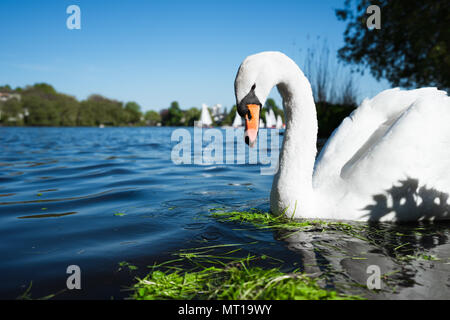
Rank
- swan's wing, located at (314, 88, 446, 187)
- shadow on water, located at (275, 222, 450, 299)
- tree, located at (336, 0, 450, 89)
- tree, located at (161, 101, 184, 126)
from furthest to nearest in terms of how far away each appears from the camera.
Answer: tree, located at (161, 101, 184, 126) < tree, located at (336, 0, 450, 89) < swan's wing, located at (314, 88, 446, 187) < shadow on water, located at (275, 222, 450, 299)

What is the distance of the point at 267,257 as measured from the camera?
2.85 m

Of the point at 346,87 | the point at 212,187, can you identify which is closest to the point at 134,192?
the point at 212,187

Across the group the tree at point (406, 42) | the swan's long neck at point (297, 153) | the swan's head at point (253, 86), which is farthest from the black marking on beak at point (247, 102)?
the tree at point (406, 42)

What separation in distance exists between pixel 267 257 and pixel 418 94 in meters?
3.06

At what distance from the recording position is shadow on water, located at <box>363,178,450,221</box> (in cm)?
340

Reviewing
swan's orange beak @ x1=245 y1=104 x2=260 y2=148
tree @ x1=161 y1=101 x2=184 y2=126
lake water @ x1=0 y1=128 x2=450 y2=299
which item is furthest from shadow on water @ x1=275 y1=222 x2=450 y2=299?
tree @ x1=161 y1=101 x2=184 y2=126

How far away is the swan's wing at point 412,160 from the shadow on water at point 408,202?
11 millimetres

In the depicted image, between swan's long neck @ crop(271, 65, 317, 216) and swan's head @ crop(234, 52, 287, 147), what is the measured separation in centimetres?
44

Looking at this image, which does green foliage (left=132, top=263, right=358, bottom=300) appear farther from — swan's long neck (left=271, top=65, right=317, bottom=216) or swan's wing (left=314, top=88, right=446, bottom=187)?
swan's wing (left=314, top=88, right=446, bottom=187)

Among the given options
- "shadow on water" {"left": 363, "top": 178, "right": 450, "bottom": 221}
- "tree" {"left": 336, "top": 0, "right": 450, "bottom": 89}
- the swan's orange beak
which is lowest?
"shadow on water" {"left": 363, "top": 178, "right": 450, "bottom": 221}

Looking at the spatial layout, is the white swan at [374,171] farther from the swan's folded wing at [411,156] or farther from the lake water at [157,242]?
the lake water at [157,242]

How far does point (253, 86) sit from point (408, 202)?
2.08 meters

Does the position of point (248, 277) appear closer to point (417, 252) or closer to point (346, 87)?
point (417, 252)

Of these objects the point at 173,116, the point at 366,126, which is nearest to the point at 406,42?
the point at 366,126
